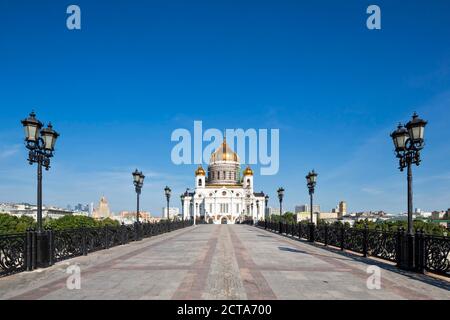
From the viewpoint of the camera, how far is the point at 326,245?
66.3 ft

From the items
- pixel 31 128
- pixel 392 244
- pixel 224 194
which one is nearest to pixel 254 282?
pixel 392 244

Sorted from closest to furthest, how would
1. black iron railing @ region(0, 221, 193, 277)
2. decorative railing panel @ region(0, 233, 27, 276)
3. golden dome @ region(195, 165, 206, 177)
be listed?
decorative railing panel @ region(0, 233, 27, 276) → black iron railing @ region(0, 221, 193, 277) → golden dome @ region(195, 165, 206, 177)

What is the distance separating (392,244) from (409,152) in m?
3.33

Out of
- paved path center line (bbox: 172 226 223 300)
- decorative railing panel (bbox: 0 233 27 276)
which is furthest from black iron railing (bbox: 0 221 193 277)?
paved path center line (bbox: 172 226 223 300)

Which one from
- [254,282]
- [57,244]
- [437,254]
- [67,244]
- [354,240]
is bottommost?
[354,240]

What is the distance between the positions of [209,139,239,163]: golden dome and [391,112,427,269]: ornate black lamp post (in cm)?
10447

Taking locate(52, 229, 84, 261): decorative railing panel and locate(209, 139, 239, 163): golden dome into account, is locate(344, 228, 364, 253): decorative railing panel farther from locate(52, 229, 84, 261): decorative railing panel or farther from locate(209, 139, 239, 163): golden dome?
locate(209, 139, 239, 163): golden dome

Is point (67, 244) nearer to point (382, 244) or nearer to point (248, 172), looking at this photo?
point (382, 244)

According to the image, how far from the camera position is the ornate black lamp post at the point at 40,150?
39.4 feet

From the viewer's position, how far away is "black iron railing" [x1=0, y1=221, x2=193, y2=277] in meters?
10.8

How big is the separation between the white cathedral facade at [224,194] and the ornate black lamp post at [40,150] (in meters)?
88.3

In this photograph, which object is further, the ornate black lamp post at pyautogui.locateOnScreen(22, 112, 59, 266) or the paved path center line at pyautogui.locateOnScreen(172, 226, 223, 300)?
the ornate black lamp post at pyautogui.locateOnScreen(22, 112, 59, 266)

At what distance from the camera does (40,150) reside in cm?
1308

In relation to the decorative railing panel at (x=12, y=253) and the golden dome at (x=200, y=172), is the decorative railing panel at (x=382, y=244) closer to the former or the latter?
the decorative railing panel at (x=12, y=253)
